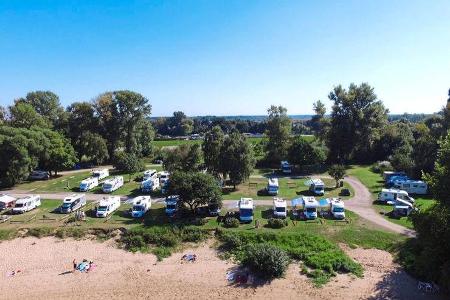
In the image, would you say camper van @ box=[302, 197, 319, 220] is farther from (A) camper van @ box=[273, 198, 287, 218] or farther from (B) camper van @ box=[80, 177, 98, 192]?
(B) camper van @ box=[80, 177, 98, 192]

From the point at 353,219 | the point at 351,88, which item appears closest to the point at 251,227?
the point at 353,219

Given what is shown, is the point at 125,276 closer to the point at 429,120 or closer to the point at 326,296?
the point at 326,296

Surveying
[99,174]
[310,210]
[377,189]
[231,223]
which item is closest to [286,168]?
[377,189]

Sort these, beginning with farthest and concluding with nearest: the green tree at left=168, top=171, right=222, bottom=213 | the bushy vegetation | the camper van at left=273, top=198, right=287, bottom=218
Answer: the camper van at left=273, top=198, right=287, bottom=218
the green tree at left=168, top=171, right=222, bottom=213
the bushy vegetation

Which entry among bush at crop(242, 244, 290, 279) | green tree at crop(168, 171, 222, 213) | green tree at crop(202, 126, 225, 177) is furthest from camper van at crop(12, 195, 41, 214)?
bush at crop(242, 244, 290, 279)

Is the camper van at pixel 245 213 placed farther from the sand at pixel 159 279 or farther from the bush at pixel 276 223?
the sand at pixel 159 279

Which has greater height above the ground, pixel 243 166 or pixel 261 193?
pixel 243 166

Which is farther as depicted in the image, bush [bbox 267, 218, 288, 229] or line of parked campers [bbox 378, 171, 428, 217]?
line of parked campers [bbox 378, 171, 428, 217]
